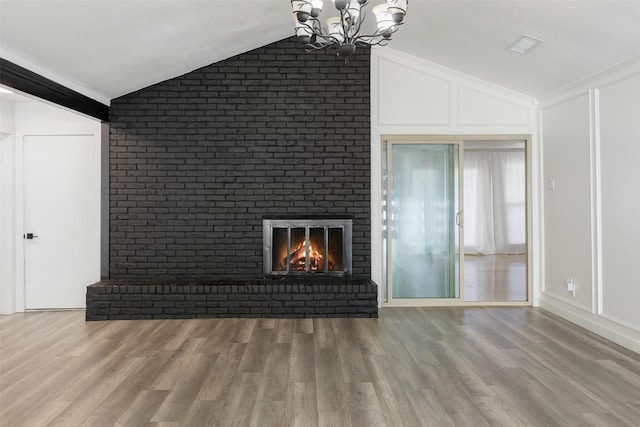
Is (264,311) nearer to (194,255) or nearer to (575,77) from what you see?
(194,255)

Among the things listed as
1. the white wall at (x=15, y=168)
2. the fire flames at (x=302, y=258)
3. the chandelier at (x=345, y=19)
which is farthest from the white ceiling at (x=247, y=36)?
the fire flames at (x=302, y=258)

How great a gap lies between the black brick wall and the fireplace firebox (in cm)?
13

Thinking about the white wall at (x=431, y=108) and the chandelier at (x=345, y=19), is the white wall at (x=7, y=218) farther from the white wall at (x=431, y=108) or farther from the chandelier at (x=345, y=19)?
the white wall at (x=431, y=108)

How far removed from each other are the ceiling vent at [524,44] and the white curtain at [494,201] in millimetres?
6114

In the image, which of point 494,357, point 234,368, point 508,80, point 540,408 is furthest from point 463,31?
point 234,368

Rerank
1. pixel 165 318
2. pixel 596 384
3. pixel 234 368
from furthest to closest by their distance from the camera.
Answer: pixel 165 318 → pixel 234 368 → pixel 596 384

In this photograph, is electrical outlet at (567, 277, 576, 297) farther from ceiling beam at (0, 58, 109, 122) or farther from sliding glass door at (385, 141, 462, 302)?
ceiling beam at (0, 58, 109, 122)

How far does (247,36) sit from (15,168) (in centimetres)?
306

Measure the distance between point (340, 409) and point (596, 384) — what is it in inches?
68.8

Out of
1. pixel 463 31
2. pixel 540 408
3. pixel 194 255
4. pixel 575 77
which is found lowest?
pixel 540 408

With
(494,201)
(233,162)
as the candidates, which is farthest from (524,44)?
(494,201)

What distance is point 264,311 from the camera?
491 centimetres

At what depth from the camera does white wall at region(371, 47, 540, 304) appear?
543cm

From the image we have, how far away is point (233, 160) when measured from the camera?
527 cm
